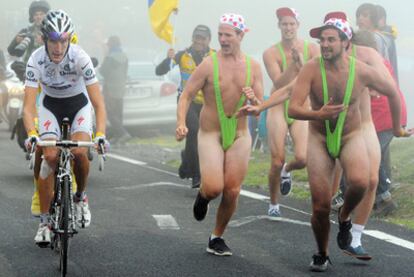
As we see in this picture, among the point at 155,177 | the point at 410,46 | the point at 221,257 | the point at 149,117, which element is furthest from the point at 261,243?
the point at 410,46

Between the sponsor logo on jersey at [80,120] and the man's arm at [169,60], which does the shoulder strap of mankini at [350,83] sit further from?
the man's arm at [169,60]

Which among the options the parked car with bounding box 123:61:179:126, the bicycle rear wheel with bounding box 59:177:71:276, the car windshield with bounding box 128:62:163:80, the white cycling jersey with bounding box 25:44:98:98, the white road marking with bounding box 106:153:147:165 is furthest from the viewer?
the car windshield with bounding box 128:62:163:80

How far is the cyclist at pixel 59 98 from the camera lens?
880cm

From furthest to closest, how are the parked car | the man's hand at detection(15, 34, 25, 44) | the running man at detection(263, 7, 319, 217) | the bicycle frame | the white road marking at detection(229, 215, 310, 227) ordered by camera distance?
the parked car < the man's hand at detection(15, 34, 25, 44) < the running man at detection(263, 7, 319, 217) < the white road marking at detection(229, 215, 310, 227) < the bicycle frame

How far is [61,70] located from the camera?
9109 millimetres

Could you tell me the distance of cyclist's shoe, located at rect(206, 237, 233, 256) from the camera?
9227 mm

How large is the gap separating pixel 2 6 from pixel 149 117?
41464 mm

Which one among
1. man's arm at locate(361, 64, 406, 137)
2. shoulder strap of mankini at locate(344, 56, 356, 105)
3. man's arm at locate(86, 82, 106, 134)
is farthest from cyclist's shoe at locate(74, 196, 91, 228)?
man's arm at locate(361, 64, 406, 137)

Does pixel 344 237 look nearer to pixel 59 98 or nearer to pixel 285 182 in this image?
pixel 59 98

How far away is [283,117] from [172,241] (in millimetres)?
2517

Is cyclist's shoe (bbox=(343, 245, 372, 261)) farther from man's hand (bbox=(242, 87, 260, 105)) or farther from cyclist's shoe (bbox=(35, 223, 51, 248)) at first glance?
cyclist's shoe (bbox=(35, 223, 51, 248))

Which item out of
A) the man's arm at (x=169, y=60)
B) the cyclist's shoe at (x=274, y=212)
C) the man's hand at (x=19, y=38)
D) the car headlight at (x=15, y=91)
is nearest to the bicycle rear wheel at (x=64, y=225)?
the cyclist's shoe at (x=274, y=212)

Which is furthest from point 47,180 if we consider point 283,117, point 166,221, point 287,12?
point 287,12

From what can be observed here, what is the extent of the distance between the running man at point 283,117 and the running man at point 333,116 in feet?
8.26
